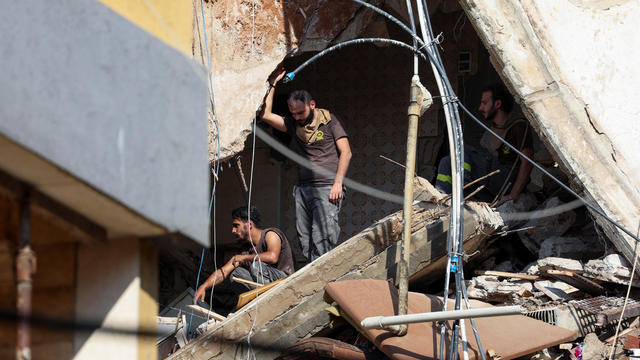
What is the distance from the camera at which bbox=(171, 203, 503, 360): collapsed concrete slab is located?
710 centimetres

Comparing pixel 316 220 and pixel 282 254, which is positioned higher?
pixel 316 220

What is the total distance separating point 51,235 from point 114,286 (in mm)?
311

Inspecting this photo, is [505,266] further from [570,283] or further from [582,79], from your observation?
[582,79]

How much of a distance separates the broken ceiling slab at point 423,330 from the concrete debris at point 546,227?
1.37 metres

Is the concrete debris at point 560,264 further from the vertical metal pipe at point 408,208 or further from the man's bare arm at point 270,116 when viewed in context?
the man's bare arm at point 270,116

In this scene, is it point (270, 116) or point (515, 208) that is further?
point (270, 116)

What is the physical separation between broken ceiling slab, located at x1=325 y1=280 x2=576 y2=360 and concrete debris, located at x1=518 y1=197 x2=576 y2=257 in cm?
137

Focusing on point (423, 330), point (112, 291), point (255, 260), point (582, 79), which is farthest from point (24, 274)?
point (582, 79)

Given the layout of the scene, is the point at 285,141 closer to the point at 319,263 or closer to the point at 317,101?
the point at 317,101

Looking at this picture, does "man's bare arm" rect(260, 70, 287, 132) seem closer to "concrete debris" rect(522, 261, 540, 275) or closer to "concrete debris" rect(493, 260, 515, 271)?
"concrete debris" rect(493, 260, 515, 271)

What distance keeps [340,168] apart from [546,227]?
1.93 metres

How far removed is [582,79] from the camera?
7.81 metres

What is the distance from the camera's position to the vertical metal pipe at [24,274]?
3072mm

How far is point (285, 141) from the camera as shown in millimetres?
11062
